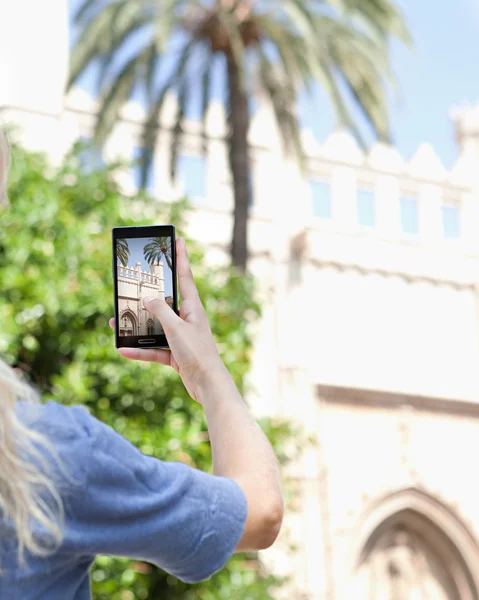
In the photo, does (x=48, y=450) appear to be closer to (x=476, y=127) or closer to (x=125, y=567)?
(x=125, y=567)

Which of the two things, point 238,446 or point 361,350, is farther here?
point 361,350

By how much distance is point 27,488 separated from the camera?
2.68 feet

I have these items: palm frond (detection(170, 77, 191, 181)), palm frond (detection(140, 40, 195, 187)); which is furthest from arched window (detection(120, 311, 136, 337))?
palm frond (detection(170, 77, 191, 181))

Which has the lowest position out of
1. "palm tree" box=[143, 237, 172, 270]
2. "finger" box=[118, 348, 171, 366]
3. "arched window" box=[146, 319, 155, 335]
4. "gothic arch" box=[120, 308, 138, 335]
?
"finger" box=[118, 348, 171, 366]

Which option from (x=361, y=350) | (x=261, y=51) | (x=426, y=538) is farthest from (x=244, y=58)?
(x=426, y=538)

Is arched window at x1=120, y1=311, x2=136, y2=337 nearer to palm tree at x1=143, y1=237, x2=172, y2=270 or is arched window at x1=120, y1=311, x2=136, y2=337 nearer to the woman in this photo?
palm tree at x1=143, y1=237, x2=172, y2=270

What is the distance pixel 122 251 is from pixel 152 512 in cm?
53

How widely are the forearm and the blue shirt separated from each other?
0.07 metres

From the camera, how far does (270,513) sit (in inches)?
37.5

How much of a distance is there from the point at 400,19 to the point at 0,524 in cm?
1105

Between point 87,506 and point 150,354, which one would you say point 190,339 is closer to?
point 150,354

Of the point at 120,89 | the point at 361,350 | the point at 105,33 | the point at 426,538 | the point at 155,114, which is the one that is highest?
the point at 105,33

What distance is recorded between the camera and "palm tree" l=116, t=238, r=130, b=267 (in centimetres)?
129

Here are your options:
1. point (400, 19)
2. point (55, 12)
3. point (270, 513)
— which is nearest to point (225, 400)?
point (270, 513)
